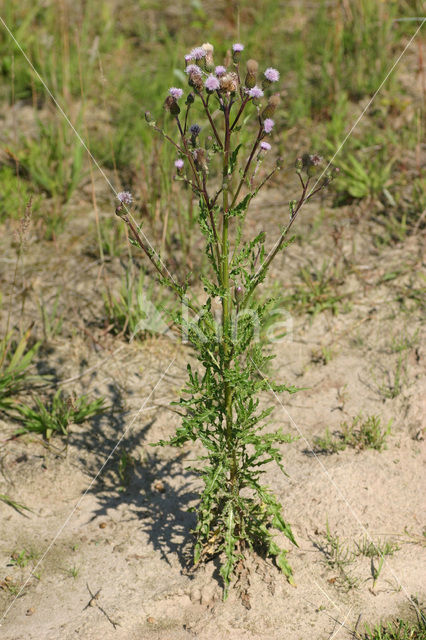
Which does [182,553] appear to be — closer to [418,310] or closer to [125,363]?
[125,363]

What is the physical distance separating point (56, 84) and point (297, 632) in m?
4.04

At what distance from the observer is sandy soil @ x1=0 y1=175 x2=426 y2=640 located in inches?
101

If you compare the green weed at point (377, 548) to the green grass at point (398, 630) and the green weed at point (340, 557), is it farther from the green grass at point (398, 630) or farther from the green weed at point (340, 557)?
the green grass at point (398, 630)

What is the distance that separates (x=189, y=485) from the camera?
305cm

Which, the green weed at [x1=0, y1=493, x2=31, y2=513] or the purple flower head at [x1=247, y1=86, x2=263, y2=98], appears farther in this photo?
the green weed at [x1=0, y1=493, x2=31, y2=513]

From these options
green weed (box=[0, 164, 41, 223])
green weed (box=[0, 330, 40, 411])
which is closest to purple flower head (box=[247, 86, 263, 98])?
green weed (box=[0, 330, 40, 411])

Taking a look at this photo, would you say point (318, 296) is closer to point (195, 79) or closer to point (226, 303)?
point (226, 303)

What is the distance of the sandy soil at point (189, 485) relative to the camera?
2561 millimetres

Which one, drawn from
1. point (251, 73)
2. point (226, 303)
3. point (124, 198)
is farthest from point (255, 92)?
point (226, 303)

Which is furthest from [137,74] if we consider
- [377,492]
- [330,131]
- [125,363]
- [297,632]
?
[297,632]

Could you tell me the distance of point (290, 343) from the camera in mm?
3623

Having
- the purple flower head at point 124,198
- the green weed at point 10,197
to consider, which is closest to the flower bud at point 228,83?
the purple flower head at point 124,198

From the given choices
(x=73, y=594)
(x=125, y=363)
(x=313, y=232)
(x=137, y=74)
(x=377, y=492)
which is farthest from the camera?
(x=137, y=74)

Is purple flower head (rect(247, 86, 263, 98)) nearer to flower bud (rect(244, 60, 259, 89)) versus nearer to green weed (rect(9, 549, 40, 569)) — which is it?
flower bud (rect(244, 60, 259, 89))
